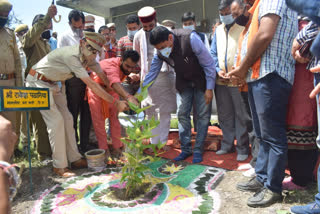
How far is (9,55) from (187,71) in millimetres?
2405

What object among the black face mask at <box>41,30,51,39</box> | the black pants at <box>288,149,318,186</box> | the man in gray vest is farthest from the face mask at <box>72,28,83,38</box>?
the black pants at <box>288,149,318,186</box>

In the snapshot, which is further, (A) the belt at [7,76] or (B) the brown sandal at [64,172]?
(A) the belt at [7,76]

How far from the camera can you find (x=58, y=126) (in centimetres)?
318

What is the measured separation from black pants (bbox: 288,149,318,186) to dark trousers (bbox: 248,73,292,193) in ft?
1.30

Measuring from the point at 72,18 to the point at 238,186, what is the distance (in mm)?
3456

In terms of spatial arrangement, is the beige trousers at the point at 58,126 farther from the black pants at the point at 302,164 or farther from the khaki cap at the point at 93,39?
the black pants at the point at 302,164

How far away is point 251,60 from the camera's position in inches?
85.0

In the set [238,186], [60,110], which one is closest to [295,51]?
[238,186]

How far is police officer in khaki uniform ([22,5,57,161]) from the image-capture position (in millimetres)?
3527

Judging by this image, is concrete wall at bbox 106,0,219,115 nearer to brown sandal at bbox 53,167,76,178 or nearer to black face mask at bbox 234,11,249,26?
black face mask at bbox 234,11,249,26

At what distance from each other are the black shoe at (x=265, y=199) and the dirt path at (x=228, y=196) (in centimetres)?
3

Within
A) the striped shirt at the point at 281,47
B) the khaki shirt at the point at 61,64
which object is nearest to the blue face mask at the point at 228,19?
the striped shirt at the point at 281,47

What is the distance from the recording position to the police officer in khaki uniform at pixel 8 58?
336cm

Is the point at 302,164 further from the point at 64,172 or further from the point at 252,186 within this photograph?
the point at 64,172
